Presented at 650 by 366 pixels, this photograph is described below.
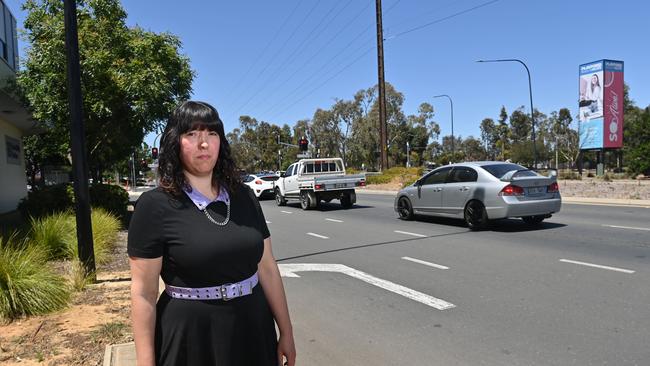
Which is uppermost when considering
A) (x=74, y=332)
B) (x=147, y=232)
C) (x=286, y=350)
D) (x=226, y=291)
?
(x=147, y=232)

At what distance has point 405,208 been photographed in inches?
577

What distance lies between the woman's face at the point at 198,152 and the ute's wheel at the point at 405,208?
40.6 feet

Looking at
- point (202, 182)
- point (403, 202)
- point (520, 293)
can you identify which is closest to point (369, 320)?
point (520, 293)

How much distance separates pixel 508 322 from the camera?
205 inches

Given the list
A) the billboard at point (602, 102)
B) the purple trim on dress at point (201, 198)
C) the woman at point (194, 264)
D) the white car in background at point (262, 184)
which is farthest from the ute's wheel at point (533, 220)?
the billboard at point (602, 102)

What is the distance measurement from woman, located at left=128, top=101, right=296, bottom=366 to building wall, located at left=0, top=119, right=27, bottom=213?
66.1 ft

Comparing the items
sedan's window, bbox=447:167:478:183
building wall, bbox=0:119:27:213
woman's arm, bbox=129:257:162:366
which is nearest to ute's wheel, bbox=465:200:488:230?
sedan's window, bbox=447:167:478:183

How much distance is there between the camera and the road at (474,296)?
14.8 feet

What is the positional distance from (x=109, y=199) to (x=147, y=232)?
13.9 metres

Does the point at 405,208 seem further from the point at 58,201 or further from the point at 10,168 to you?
the point at 10,168

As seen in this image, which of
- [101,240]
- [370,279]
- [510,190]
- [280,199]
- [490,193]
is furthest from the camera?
[280,199]

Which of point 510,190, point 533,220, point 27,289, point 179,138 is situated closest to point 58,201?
point 27,289

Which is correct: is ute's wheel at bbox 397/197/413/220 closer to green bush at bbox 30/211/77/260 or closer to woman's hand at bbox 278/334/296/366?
green bush at bbox 30/211/77/260

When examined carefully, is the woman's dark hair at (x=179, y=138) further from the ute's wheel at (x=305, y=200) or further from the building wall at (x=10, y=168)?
the building wall at (x=10, y=168)
